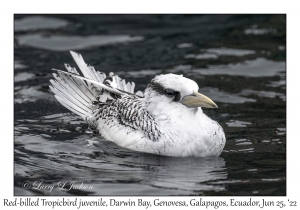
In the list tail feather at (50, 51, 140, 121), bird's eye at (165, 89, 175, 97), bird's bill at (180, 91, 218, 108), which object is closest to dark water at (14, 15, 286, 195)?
tail feather at (50, 51, 140, 121)

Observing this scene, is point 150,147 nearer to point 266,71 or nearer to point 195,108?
point 195,108

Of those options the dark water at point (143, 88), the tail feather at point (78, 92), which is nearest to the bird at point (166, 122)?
the dark water at point (143, 88)

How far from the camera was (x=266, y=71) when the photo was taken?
1786 cm

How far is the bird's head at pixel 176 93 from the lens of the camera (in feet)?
38.1

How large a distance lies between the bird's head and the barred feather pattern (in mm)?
369

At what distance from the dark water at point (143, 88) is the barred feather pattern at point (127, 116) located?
0.42 metres

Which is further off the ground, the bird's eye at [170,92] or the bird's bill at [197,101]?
the bird's eye at [170,92]

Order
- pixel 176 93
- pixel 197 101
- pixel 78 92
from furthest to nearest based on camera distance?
pixel 78 92 → pixel 176 93 → pixel 197 101

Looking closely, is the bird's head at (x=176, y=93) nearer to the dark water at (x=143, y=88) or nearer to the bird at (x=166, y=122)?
the bird at (x=166, y=122)

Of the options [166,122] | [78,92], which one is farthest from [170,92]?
[78,92]

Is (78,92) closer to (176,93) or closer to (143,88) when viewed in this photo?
(143,88)

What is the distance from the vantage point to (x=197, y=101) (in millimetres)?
11602

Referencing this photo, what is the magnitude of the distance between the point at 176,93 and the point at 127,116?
4.03 feet

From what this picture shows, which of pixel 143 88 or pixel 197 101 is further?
pixel 143 88
